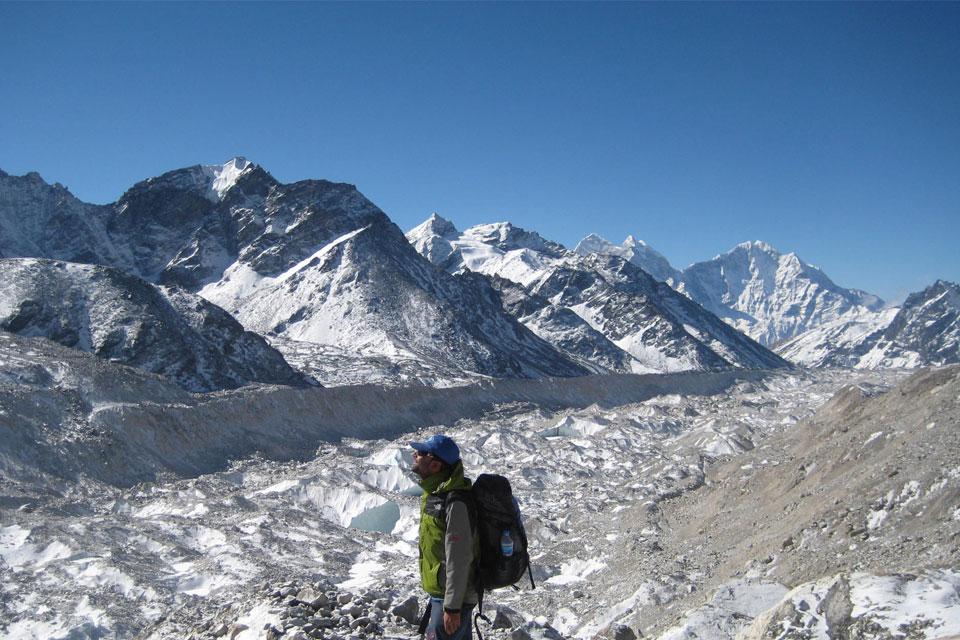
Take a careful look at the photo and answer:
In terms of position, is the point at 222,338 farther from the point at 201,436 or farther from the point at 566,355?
the point at 566,355

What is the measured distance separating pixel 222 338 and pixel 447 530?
2847 inches

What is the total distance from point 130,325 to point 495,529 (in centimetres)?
6747

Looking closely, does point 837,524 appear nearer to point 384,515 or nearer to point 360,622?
point 360,622

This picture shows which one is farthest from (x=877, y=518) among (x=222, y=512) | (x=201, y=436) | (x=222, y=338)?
(x=222, y=338)

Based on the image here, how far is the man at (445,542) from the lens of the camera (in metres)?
6.63

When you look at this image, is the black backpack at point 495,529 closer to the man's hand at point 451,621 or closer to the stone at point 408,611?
the man's hand at point 451,621

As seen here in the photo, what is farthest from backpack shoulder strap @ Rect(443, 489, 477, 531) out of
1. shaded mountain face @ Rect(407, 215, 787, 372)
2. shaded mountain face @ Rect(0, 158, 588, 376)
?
shaded mountain face @ Rect(407, 215, 787, 372)

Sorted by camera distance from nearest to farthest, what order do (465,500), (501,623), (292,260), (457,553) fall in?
(457,553)
(465,500)
(501,623)
(292,260)

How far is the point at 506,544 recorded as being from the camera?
22.2 feet

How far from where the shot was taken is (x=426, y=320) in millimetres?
104500

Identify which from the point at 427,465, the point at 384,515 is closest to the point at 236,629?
the point at 427,465

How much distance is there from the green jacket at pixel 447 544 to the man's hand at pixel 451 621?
11cm

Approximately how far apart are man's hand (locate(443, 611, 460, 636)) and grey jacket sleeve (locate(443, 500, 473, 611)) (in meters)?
0.08

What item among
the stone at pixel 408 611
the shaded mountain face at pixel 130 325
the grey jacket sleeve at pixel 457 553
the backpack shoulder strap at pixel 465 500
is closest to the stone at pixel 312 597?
the stone at pixel 408 611
